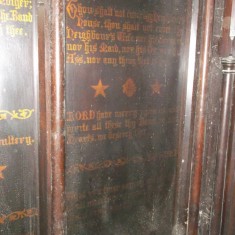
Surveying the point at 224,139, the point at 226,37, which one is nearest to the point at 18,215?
the point at 224,139

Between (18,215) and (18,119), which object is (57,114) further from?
(18,215)

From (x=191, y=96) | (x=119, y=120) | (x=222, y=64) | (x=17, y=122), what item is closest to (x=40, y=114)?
(x=17, y=122)

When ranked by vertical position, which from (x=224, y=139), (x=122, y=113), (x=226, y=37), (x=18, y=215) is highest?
(x=226, y=37)

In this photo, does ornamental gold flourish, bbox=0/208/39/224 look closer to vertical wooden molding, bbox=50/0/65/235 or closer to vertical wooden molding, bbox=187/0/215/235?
vertical wooden molding, bbox=50/0/65/235

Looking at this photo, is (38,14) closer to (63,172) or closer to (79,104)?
(79,104)

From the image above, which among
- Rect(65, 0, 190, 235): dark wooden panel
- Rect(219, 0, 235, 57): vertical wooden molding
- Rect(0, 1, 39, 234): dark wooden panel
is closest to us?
Rect(0, 1, 39, 234): dark wooden panel

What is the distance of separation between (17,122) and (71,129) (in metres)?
0.20

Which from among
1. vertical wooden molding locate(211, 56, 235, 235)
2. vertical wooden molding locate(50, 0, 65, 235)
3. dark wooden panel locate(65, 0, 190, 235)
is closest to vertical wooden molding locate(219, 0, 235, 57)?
vertical wooden molding locate(211, 56, 235, 235)

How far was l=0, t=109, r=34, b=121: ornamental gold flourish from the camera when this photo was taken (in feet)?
3.52

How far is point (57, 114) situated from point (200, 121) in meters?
0.66

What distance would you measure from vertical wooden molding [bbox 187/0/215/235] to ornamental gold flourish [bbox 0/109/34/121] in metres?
0.74

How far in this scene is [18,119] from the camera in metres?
1.10

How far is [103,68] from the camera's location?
1.21 metres

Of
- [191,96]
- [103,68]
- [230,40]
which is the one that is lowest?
[191,96]
